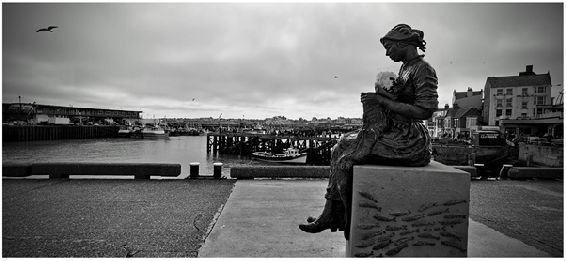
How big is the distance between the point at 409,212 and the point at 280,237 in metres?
2.07

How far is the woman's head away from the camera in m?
3.26

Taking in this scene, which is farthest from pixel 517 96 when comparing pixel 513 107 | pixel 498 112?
pixel 498 112

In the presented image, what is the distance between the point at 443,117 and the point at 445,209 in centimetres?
6369

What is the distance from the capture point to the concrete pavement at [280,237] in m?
3.86

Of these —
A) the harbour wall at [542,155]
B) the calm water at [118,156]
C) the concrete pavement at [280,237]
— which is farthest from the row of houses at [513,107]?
the concrete pavement at [280,237]

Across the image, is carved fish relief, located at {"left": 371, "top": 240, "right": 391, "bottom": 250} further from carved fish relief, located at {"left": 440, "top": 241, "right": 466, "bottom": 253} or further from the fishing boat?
the fishing boat

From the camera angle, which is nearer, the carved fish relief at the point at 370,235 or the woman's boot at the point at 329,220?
the carved fish relief at the point at 370,235

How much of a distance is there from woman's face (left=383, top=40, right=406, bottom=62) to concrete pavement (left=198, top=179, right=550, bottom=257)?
8.32ft

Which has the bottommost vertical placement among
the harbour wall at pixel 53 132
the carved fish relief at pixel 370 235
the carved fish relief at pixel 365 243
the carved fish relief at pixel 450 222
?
the harbour wall at pixel 53 132

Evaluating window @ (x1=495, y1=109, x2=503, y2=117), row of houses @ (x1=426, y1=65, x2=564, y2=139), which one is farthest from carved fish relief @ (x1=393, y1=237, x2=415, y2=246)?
window @ (x1=495, y1=109, x2=503, y2=117)

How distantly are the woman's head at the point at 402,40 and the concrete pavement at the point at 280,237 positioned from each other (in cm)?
260

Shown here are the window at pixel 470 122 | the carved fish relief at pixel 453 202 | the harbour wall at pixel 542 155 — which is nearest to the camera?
the carved fish relief at pixel 453 202

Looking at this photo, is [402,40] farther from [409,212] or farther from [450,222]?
[450,222]

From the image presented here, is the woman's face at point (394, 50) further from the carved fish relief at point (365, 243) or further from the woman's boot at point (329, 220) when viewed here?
the carved fish relief at point (365, 243)
